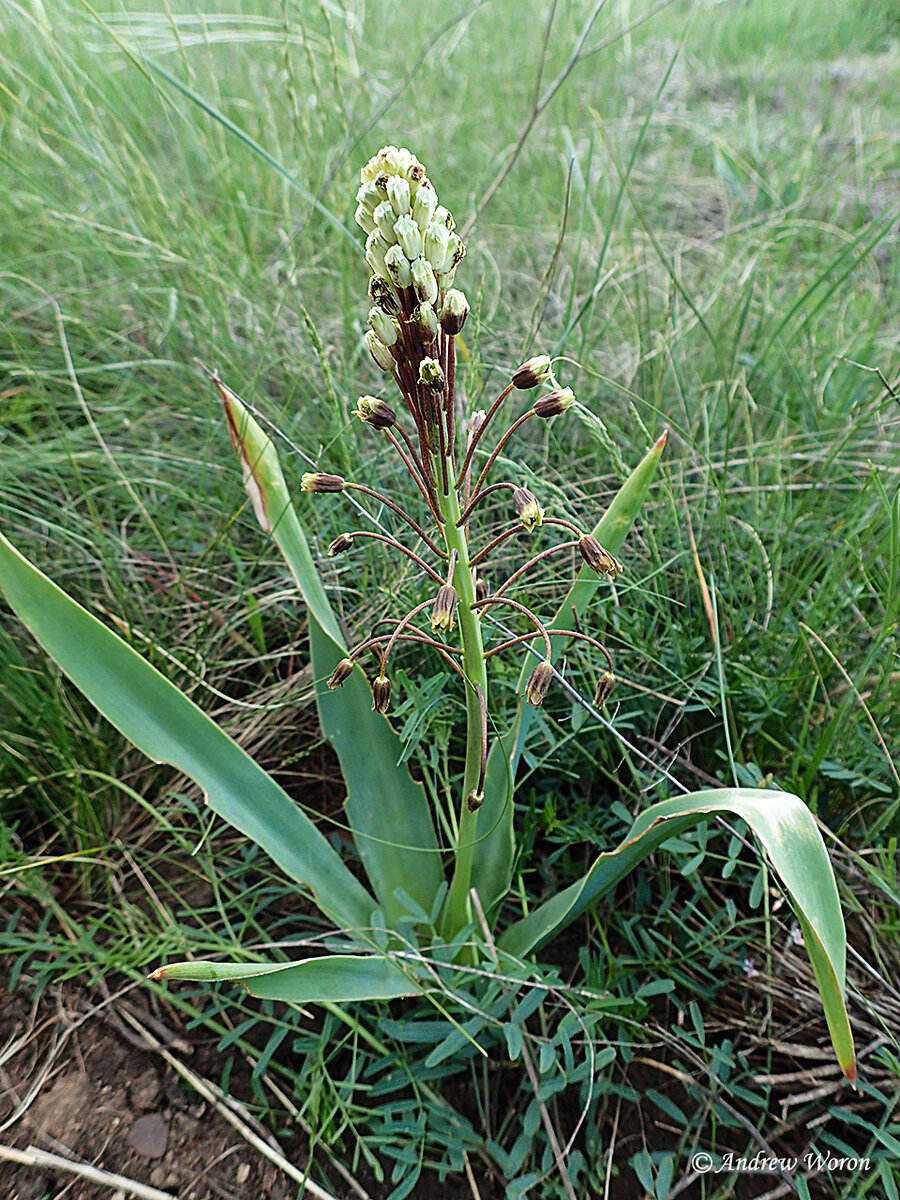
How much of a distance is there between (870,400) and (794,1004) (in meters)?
1.41

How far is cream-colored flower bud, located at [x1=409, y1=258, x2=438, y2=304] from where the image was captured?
0.88 metres

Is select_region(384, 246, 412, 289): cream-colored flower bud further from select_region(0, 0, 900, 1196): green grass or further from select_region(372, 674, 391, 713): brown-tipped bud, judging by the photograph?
select_region(0, 0, 900, 1196): green grass

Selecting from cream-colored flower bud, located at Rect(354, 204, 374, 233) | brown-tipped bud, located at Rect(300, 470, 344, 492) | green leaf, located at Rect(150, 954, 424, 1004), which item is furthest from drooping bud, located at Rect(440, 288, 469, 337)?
green leaf, located at Rect(150, 954, 424, 1004)

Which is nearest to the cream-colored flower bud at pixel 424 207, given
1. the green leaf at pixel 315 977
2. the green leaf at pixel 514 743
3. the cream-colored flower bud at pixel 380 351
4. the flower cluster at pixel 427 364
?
the flower cluster at pixel 427 364

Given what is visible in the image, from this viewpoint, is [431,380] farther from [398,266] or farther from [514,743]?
[514,743]

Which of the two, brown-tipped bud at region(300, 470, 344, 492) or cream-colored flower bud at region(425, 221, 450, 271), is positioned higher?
cream-colored flower bud at region(425, 221, 450, 271)

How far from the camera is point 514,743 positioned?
1281mm

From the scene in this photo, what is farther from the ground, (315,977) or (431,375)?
(431,375)

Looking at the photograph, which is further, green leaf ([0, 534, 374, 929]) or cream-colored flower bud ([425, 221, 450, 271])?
green leaf ([0, 534, 374, 929])

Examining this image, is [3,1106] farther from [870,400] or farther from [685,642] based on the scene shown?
[870,400]

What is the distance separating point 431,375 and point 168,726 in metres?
0.69

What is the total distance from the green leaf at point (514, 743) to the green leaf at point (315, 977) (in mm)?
214

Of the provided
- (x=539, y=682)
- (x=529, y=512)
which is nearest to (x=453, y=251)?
(x=529, y=512)

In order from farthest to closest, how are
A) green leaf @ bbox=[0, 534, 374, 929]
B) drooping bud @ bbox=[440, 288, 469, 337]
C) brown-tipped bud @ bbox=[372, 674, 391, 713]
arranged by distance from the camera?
green leaf @ bbox=[0, 534, 374, 929] → brown-tipped bud @ bbox=[372, 674, 391, 713] → drooping bud @ bbox=[440, 288, 469, 337]
